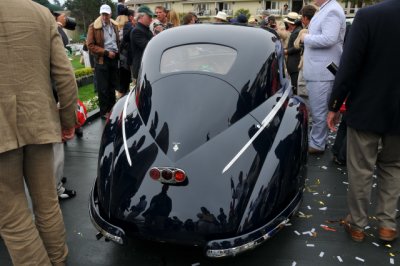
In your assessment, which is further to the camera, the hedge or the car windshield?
the hedge

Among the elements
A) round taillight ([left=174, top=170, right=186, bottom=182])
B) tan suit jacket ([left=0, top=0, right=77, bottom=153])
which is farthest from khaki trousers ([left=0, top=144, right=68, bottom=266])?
round taillight ([left=174, top=170, right=186, bottom=182])

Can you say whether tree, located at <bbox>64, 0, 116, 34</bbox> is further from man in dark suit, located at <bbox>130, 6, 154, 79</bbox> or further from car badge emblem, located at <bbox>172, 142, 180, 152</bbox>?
car badge emblem, located at <bbox>172, 142, 180, 152</bbox>

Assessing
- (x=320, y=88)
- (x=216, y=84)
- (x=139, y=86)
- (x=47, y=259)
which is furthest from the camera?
(x=320, y=88)

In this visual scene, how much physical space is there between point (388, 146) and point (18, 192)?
2.83 meters

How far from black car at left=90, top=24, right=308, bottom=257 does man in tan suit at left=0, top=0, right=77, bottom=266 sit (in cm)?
45

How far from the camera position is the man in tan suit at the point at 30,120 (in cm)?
226

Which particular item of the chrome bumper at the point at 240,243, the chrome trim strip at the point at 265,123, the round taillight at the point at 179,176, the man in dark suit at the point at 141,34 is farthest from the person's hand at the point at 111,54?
the chrome bumper at the point at 240,243

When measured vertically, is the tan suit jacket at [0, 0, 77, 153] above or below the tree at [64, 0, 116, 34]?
above

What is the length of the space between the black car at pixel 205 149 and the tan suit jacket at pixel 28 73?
0.70m

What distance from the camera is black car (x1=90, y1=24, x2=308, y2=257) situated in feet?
8.61

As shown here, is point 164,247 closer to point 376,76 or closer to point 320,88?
point 376,76

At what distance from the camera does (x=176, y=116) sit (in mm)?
3076

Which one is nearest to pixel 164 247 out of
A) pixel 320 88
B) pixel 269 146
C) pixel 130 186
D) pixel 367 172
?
pixel 130 186

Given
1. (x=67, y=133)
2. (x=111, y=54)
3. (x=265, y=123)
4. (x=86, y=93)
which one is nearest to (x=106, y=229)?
(x=67, y=133)
